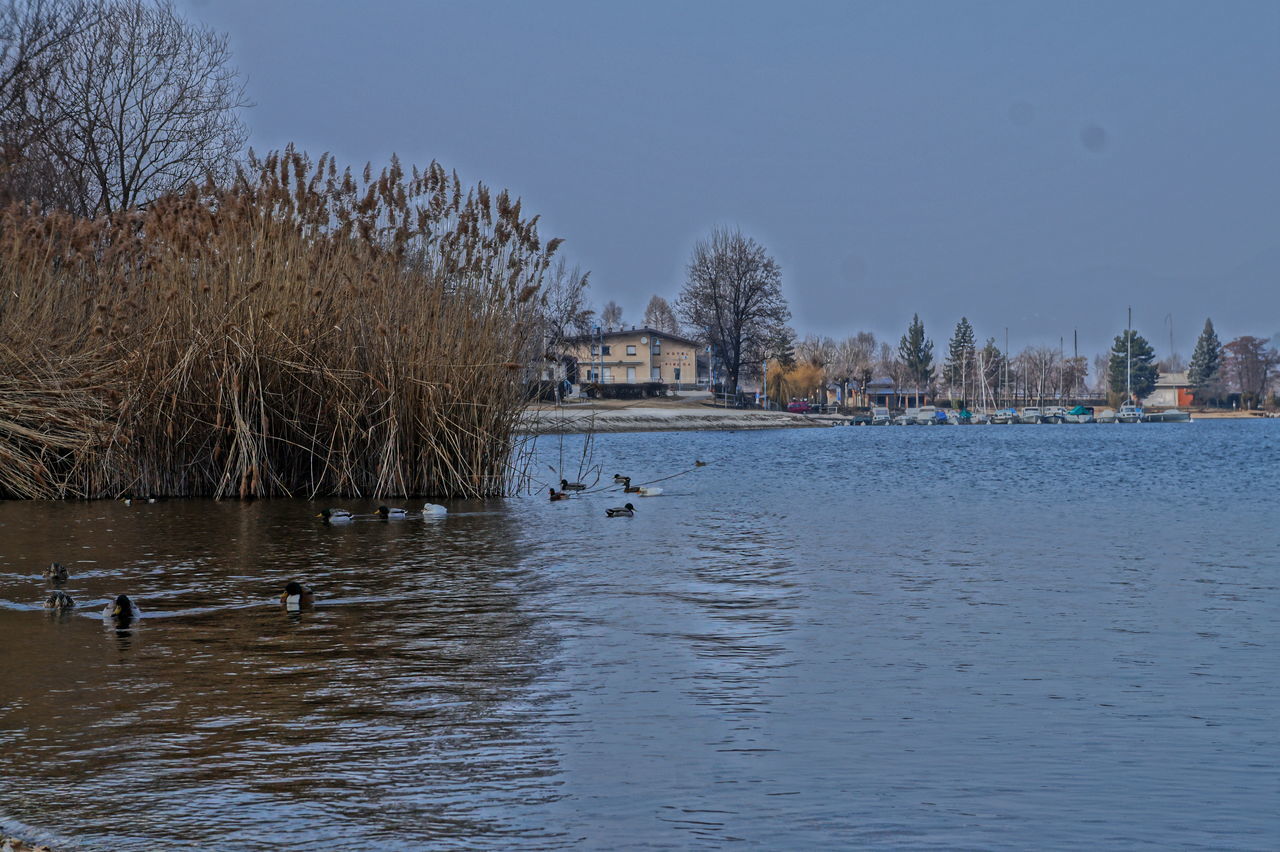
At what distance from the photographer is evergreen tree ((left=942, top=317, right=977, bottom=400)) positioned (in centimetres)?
16211


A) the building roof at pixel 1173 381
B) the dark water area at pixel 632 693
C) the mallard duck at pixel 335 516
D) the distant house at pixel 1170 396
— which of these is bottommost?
the dark water area at pixel 632 693

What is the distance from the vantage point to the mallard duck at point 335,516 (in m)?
13.8

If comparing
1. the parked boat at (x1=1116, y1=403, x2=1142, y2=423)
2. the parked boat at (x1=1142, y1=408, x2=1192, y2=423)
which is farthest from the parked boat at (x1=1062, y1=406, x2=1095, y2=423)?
the parked boat at (x1=1142, y1=408, x2=1192, y2=423)

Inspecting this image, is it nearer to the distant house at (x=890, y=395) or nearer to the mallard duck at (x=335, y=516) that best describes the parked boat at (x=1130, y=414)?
the distant house at (x=890, y=395)

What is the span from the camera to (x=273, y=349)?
51.4 feet

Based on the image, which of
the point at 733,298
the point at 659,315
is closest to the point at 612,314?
the point at 659,315

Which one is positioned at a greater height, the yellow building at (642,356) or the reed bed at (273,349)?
the yellow building at (642,356)

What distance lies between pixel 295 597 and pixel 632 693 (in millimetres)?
3277

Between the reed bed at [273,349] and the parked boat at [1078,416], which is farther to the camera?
the parked boat at [1078,416]

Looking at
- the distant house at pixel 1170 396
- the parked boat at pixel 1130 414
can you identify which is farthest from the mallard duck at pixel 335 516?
the distant house at pixel 1170 396

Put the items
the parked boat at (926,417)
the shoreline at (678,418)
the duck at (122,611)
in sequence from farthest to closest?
the parked boat at (926,417)
the shoreline at (678,418)
the duck at (122,611)

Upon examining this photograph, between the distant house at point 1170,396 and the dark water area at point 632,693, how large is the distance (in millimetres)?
163446

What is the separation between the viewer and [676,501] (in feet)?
64.4

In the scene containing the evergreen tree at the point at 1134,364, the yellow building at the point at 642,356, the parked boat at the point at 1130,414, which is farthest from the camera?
the evergreen tree at the point at 1134,364
